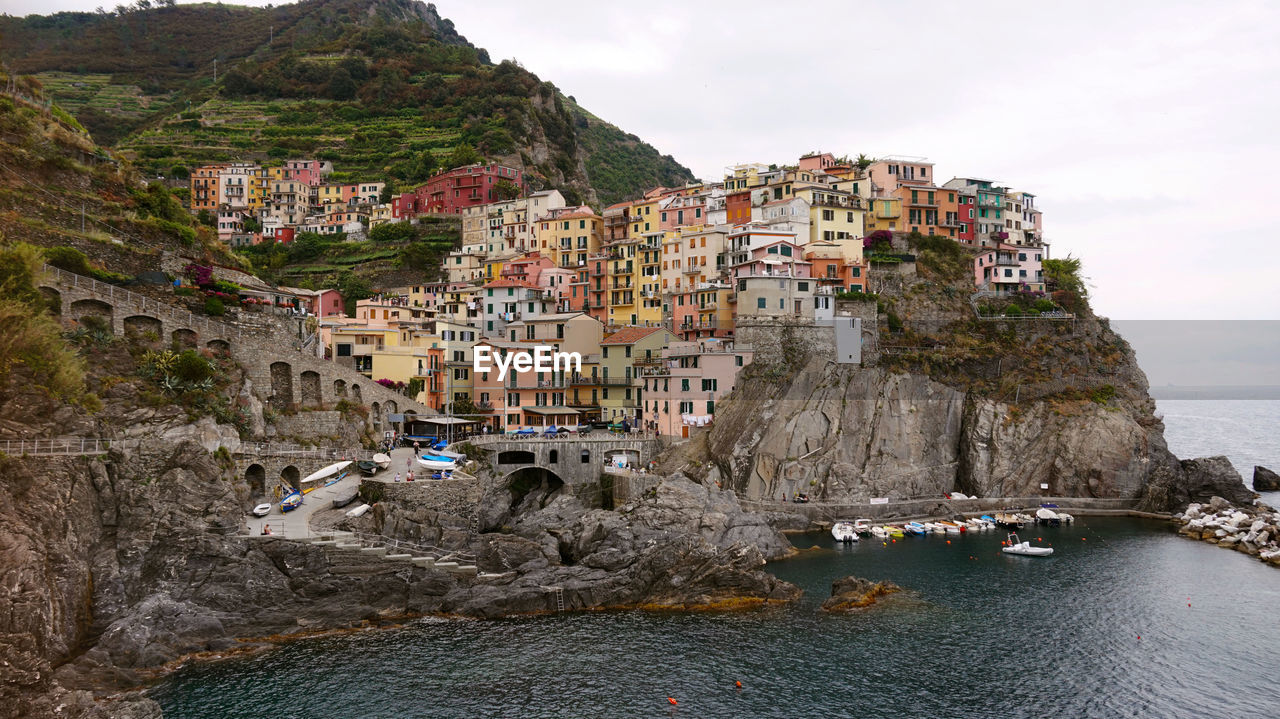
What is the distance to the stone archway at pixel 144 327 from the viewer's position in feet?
152

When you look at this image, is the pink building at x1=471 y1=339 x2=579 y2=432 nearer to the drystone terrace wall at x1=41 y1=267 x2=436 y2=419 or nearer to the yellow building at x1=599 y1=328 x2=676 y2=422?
the yellow building at x1=599 y1=328 x2=676 y2=422

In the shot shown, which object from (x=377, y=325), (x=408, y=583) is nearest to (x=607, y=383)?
(x=377, y=325)

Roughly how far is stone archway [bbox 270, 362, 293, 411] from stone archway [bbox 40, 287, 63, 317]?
10893 millimetres

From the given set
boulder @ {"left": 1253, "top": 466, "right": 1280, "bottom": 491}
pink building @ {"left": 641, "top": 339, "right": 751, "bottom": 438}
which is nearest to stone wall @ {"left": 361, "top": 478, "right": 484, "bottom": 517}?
pink building @ {"left": 641, "top": 339, "right": 751, "bottom": 438}

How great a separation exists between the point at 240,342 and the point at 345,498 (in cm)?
1210

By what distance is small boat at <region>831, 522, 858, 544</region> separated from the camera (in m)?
56.8

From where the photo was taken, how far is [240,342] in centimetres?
5022

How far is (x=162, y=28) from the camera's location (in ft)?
556

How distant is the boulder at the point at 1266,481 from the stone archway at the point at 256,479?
8732 centimetres

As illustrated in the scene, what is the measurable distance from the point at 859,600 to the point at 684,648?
10.5m

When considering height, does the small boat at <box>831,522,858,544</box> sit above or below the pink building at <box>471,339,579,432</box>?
below

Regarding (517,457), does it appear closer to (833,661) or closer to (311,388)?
(311,388)

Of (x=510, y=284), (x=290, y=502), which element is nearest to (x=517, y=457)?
(x=290, y=502)

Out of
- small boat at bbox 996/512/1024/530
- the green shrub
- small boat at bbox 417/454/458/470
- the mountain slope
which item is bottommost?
small boat at bbox 996/512/1024/530
